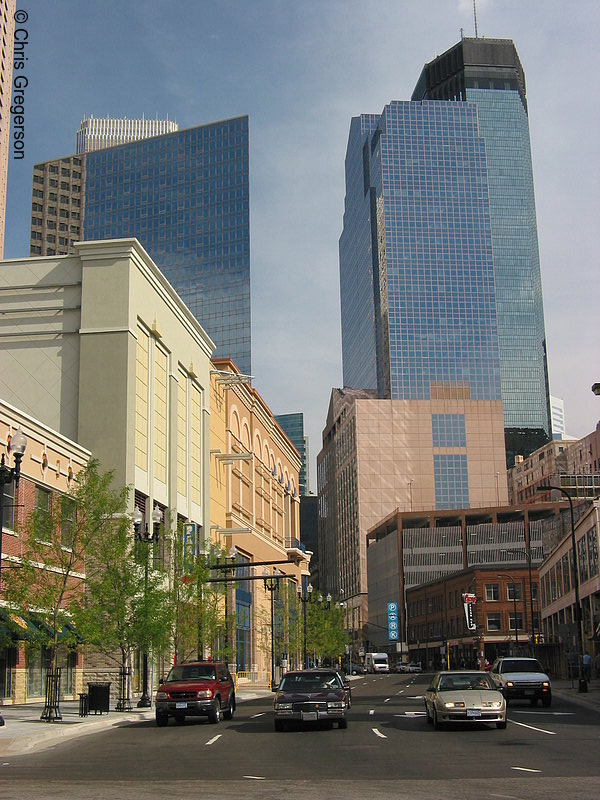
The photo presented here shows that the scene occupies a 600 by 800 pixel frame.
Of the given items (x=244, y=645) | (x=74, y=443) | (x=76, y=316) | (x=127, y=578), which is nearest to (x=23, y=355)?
(x=76, y=316)

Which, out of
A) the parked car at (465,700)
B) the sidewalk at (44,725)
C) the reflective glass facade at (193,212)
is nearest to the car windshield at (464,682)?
the parked car at (465,700)

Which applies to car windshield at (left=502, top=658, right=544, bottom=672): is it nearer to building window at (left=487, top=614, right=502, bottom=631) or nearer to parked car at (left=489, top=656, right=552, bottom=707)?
parked car at (left=489, top=656, right=552, bottom=707)

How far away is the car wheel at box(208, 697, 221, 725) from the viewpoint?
2939 cm

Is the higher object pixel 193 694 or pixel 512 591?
pixel 512 591

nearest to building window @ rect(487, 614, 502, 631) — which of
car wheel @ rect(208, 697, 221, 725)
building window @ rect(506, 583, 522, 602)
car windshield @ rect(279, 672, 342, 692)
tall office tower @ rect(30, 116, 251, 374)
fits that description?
building window @ rect(506, 583, 522, 602)

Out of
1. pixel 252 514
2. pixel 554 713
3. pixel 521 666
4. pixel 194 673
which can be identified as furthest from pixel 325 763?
pixel 252 514

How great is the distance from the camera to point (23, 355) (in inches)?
2045

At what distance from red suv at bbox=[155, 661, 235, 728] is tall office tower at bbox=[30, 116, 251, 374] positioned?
5858 inches

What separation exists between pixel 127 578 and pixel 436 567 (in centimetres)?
13164

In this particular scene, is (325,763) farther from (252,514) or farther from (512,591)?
(512,591)

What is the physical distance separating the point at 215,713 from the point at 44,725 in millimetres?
5181

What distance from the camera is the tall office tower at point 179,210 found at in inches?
7205

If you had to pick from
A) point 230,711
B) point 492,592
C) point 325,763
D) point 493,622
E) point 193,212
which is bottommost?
point 230,711

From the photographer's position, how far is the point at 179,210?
18775 centimetres
